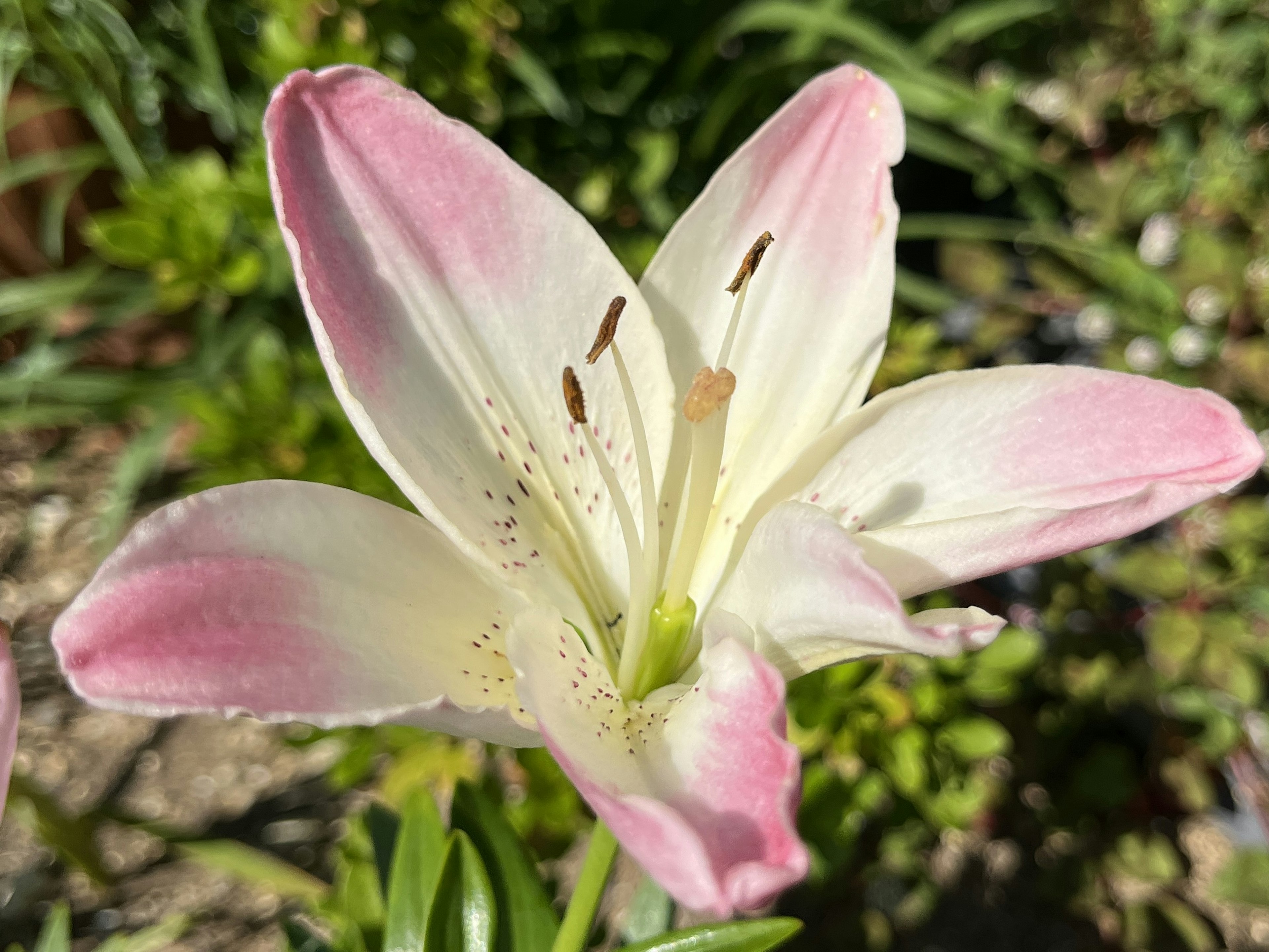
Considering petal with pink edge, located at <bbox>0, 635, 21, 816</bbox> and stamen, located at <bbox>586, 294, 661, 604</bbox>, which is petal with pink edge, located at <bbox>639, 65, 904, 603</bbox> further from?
petal with pink edge, located at <bbox>0, 635, 21, 816</bbox>

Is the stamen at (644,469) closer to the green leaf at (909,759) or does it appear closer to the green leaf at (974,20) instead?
the green leaf at (909,759)

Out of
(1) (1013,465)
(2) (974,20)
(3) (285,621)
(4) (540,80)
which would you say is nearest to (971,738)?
(1) (1013,465)

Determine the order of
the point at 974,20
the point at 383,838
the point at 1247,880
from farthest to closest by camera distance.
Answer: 1. the point at 974,20
2. the point at 1247,880
3. the point at 383,838

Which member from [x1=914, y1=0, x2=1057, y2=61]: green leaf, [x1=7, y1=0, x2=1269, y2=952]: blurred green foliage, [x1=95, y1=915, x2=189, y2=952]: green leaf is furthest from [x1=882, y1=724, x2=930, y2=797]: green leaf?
[x1=914, y1=0, x2=1057, y2=61]: green leaf

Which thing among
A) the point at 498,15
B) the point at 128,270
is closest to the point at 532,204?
the point at 498,15

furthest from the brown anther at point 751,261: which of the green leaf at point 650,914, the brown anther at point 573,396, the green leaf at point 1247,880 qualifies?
the green leaf at point 1247,880

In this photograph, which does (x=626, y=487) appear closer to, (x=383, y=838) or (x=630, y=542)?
(x=630, y=542)
